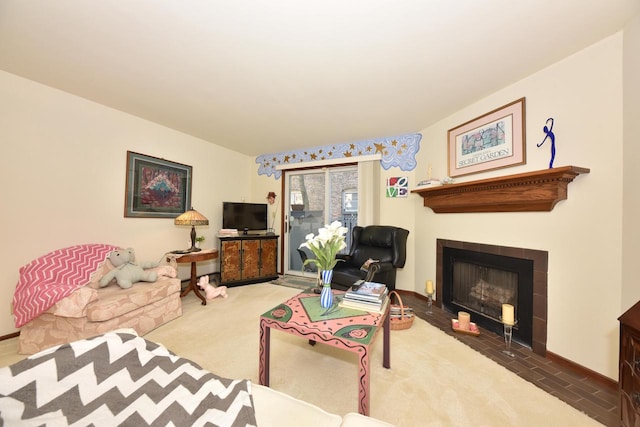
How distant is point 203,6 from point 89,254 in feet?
8.20

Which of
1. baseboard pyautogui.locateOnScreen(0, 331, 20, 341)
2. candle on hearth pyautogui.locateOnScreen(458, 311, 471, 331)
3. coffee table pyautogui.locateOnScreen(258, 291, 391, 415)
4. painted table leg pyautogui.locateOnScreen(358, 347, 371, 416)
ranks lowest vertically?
baseboard pyautogui.locateOnScreen(0, 331, 20, 341)

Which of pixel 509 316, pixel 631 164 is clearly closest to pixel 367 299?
pixel 509 316

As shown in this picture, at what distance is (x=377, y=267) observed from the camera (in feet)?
8.32

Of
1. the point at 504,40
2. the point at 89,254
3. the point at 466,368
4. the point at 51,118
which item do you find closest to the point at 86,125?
the point at 51,118

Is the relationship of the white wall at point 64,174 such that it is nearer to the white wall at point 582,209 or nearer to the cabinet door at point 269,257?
the cabinet door at point 269,257

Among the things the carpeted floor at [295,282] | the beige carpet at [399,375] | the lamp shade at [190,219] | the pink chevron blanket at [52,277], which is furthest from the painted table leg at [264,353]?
the carpeted floor at [295,282]

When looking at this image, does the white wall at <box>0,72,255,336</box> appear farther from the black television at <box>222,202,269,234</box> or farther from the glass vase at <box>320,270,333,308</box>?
the glass vase at <box>320,270,333,308</box>

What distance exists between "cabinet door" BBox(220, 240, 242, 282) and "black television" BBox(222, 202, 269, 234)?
18.0 inches

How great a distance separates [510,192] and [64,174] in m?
4.28

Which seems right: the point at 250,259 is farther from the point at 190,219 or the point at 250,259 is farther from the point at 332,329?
the point at 332,329

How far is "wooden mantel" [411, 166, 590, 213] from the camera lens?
1789mm

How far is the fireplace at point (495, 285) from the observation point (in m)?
1.98

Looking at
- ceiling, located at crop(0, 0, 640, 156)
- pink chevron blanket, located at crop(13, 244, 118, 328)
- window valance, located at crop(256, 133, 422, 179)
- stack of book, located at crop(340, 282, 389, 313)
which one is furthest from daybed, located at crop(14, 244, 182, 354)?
window valance, located at crop(256, 133, 422, 179)

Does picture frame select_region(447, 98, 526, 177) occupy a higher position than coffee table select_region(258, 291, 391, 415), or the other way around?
picture frame select_region(447, 98, 526, 177)
